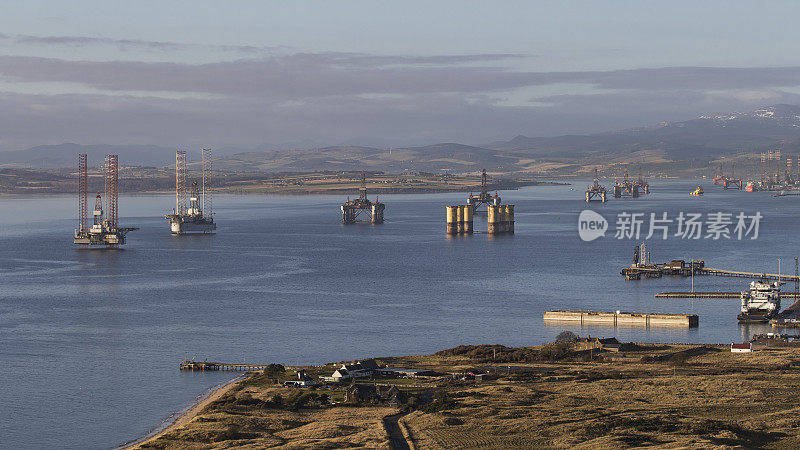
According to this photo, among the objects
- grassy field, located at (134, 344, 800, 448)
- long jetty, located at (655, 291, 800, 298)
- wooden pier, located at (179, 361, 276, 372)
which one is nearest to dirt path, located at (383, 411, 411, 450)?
grassy field, located at (134, 344, 800, 448)

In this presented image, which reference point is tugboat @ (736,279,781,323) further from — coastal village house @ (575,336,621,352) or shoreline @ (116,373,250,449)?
shoreline @ (116,373,250,449)

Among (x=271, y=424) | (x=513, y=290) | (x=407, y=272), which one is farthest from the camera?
(x=407, y=272)

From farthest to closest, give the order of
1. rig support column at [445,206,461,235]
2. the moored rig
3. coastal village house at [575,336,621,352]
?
rig support column at [445,206,461,235] < the moored rig < coastal village house at [575,336,621,352]

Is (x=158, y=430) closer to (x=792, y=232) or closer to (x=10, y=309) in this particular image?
(x=10, y=309)

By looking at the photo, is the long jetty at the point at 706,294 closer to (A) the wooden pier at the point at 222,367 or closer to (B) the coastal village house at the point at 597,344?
(B) the coastal village house at the point at 597,344

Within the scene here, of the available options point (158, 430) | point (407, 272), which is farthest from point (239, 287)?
point (158, 430)

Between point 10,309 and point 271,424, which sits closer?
point 271,424

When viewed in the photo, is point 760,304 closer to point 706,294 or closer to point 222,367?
point 706,294
